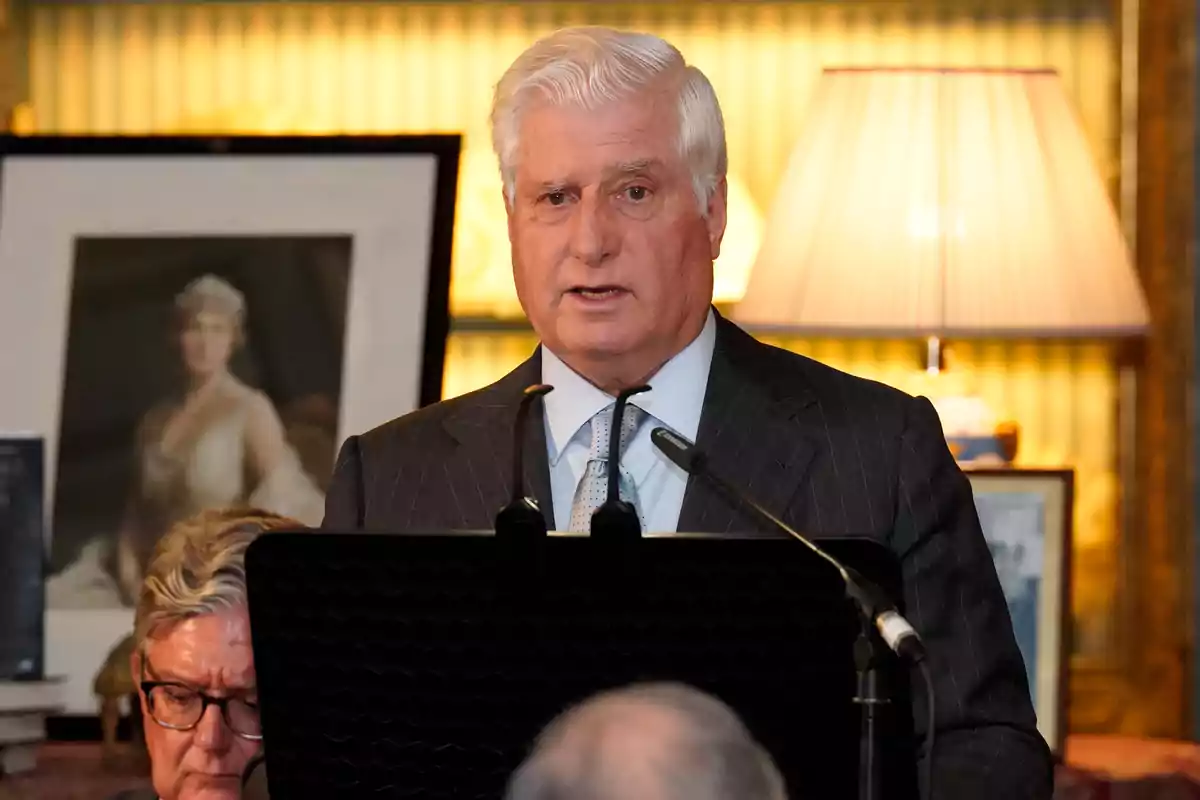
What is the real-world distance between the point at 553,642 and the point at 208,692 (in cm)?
70

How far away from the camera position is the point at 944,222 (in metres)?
2.20

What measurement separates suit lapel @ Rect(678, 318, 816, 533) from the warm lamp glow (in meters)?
0.65

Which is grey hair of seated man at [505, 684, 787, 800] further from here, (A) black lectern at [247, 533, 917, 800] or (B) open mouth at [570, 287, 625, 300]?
(B) open mouth at [570, 287, 625, 300]

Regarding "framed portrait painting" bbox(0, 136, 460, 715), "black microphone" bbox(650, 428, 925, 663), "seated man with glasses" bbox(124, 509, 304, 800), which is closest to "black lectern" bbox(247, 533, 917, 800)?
"black microphone" bbox(650, 428, 925, 663)

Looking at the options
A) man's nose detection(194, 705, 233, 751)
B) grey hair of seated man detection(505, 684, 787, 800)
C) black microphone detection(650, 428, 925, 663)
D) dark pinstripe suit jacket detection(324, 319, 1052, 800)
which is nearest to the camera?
grey hair of seated man detection(505, 684, 787, 800)

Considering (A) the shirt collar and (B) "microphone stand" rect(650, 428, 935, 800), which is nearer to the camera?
(B) "microphone stand" rect(650, 428, 935, 800)

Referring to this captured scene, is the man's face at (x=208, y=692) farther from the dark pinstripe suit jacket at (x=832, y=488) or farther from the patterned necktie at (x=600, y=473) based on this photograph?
the patterned necktie at (x=600, y=473)

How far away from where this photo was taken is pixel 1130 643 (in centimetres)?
277

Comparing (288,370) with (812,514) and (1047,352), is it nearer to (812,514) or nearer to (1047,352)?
(812,514)

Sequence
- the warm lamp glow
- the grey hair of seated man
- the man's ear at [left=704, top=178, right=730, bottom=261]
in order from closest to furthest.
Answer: the grey hair of seated man → the man's ear at [left=704, top=178, right=730, bottom=261] → the warm lamp glow

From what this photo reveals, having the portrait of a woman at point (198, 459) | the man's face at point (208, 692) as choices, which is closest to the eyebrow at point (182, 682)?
the man's face at point (208, 692)

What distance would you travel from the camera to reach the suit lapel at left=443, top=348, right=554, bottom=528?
59.6 inches

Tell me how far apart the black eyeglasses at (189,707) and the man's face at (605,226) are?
1.39ft

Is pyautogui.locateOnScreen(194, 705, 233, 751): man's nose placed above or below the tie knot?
below
